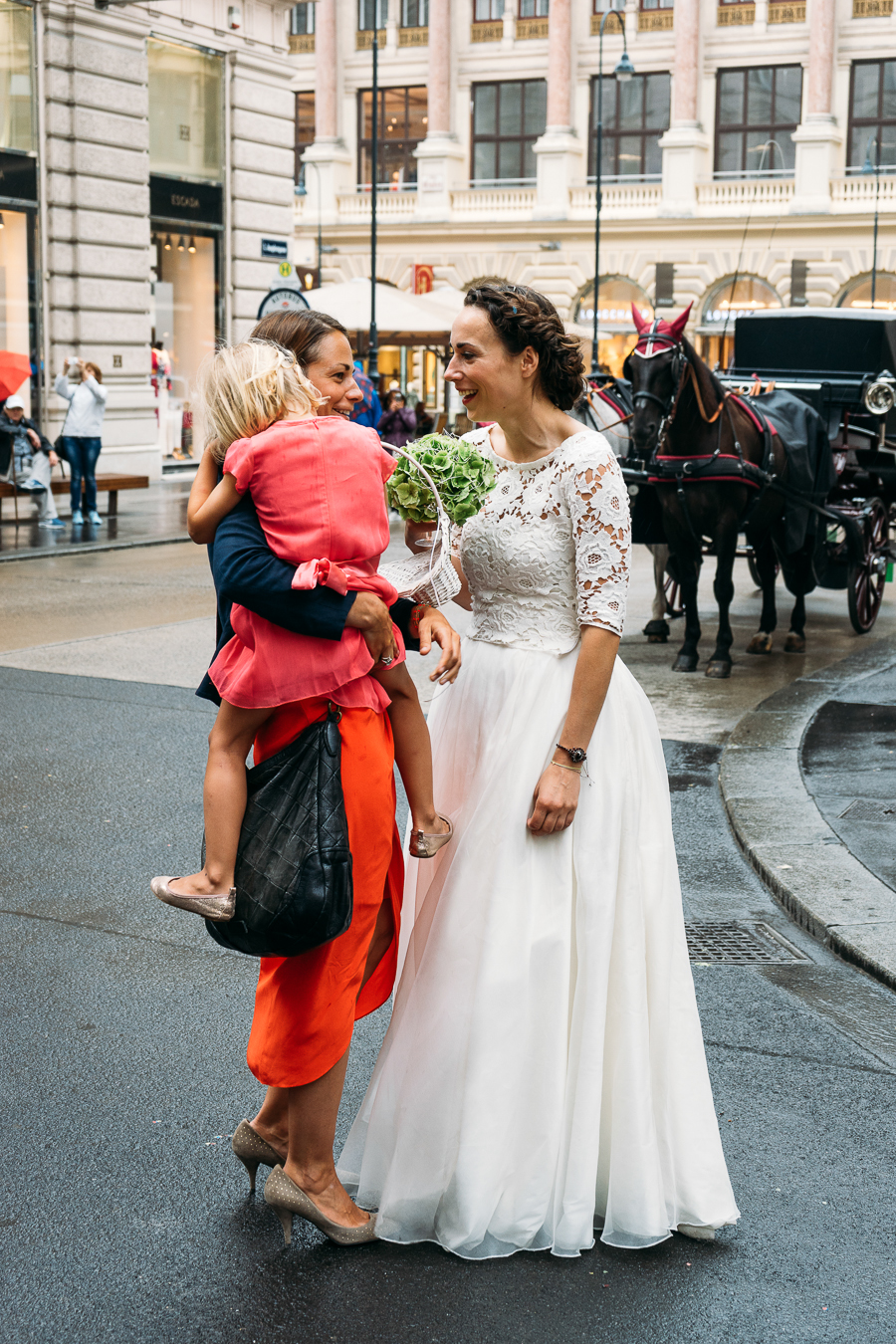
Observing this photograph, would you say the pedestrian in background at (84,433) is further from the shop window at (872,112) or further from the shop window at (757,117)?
the shop window at (872,112)

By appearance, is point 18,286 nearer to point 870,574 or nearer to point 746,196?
point 870,574

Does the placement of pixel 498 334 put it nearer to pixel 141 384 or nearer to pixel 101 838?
pixel 101 838

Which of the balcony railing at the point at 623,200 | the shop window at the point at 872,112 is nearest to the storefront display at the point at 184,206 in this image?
the balcony railing at the point at 623,200

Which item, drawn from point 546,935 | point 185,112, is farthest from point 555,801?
point 185,112

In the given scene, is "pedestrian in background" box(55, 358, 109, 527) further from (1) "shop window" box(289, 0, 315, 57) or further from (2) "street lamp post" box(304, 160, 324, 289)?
(1) "shop window" box(289, 0, 315, 57)

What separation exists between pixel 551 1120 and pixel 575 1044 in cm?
16

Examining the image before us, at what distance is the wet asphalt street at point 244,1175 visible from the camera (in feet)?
9.42

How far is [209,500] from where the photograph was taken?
289cm

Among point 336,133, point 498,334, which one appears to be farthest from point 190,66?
point 336,133

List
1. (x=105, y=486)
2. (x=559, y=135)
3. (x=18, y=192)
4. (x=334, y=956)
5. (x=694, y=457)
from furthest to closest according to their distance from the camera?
(x=559, y=135)
(x=18, y=192)
(x=105, y=486)
(x=694, y=457)
(x=334, y=956)

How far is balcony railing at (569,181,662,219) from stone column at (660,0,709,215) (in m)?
0.49

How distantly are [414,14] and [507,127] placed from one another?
5324mm

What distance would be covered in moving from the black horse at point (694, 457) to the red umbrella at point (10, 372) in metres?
7.73

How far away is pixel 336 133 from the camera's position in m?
53.8
